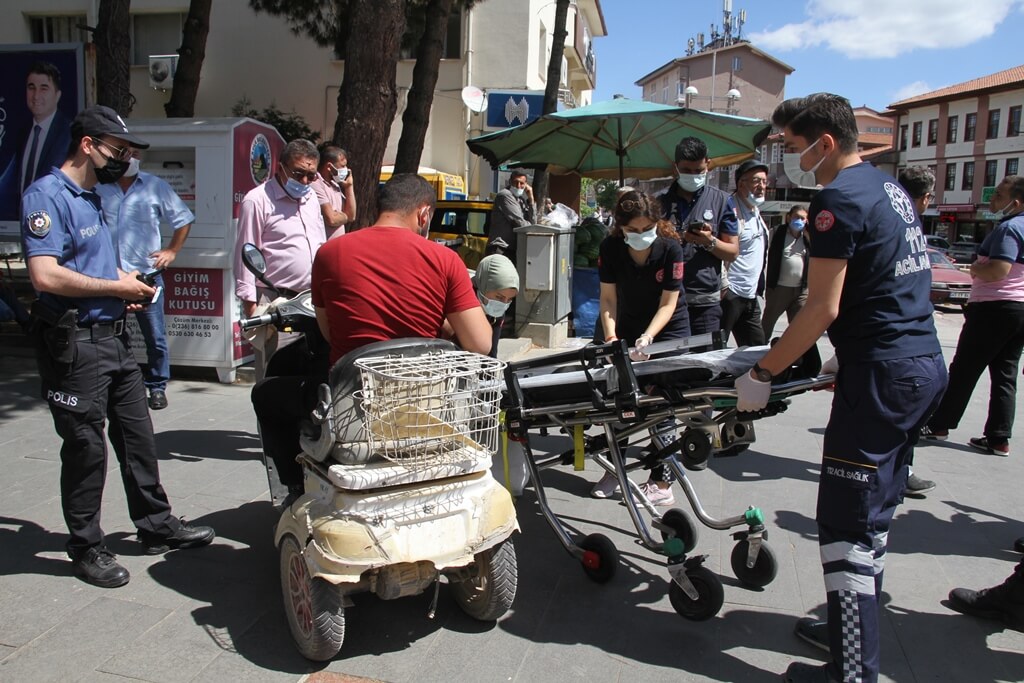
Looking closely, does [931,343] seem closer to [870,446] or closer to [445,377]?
[870,446]

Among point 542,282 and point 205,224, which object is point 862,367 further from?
point 542,282

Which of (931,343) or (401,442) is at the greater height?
(931,343)

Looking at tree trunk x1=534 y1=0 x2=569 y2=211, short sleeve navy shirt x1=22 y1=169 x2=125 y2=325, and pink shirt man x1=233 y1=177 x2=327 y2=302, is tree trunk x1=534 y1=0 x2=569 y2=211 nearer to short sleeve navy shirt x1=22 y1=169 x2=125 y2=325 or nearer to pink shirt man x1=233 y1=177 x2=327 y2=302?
pink shirt man x1=233 y1=177 x2=327 y2=302

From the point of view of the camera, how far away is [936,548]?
403 centimetres

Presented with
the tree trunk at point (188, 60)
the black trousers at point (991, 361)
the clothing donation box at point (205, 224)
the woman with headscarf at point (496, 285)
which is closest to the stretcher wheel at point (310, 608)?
the woman with headscarf at point (496, 285)

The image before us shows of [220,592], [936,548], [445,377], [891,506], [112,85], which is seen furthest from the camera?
[112,85]

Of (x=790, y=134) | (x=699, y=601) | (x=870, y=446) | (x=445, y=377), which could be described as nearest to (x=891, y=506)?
(x=870, y=446)

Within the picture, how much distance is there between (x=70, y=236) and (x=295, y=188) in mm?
1639

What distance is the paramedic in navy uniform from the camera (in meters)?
2.54

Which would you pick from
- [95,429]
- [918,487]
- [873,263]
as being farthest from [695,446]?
[95,429]

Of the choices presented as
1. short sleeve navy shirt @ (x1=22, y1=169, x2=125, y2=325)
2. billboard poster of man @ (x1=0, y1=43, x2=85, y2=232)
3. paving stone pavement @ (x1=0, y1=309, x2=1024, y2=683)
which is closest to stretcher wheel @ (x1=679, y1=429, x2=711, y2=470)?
paving stone pavement @ (x1=0, y1=309, x2=1024, y2=683)

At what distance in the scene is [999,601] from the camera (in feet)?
10.6

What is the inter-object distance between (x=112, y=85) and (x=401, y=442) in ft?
26.8

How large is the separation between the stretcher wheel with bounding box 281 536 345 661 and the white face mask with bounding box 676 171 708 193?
10.8ft
